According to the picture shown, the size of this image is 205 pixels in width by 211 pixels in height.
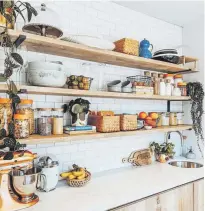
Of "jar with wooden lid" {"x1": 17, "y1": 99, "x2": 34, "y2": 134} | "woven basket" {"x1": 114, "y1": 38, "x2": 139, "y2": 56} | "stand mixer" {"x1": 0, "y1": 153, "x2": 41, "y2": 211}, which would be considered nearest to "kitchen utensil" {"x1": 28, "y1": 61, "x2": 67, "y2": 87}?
"jar with wooden lid" {"x1": 17, "y1": 99, "x2": 34, "y2": 134}

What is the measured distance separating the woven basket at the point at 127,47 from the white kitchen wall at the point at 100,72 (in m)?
0.23

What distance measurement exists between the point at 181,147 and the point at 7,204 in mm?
2206

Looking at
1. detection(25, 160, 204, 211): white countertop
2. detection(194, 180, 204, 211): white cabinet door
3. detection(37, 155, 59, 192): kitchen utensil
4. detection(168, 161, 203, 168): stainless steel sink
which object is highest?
detection(37, 155, 59, 192): kitchen utensil

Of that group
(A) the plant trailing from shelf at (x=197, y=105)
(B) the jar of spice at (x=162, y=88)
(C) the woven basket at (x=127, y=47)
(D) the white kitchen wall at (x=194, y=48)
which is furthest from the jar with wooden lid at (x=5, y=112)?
(D) the white kitchen wall at (x=194, y=48)

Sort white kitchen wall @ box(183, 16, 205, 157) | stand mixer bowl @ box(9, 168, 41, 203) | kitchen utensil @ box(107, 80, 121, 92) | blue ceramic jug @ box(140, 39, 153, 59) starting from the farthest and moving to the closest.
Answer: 1. white kitchen wall @ box(183, 16, 205, 157)
2. blue ceramic jug @ box(140, 39, 153, 59)
3. kitchen utensil @ box(107, 80, 121, 92)
4. stand mixer bowl @ box(9, 168, 41, 203)

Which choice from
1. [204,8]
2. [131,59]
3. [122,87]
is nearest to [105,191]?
[122,87]

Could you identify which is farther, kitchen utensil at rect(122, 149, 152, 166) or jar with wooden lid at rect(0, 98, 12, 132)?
kitchen utensil at rect(122, 149, 152, 166)

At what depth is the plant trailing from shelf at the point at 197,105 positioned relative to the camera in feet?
7.90

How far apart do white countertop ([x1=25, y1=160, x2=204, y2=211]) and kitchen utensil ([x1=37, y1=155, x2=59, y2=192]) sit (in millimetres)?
46

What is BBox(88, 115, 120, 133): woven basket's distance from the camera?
5.82ft

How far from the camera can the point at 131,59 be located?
189 cm

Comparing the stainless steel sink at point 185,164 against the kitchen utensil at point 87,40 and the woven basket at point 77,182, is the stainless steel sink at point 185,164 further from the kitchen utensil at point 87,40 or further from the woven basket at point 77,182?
the kitchen utensil at point 87,40

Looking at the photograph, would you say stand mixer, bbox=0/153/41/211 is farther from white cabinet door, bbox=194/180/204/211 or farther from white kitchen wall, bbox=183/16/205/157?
white kitchen wall, bbox=183/16/205/157

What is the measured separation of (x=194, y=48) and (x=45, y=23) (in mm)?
1974
